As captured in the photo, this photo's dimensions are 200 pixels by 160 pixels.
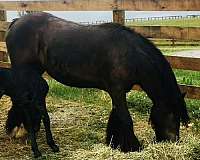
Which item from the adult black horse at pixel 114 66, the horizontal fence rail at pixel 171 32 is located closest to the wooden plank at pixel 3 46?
the horizontal fence rail at pixel 171 32

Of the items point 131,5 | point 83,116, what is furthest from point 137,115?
point 131,5

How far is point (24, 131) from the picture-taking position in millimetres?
5742

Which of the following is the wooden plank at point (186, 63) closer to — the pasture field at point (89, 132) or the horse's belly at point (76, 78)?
the pasture field at point (89, 132)

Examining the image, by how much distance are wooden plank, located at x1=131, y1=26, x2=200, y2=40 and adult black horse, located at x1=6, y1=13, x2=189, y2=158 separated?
4.27 feet

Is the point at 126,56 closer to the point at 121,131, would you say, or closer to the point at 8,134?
the point at 121,131

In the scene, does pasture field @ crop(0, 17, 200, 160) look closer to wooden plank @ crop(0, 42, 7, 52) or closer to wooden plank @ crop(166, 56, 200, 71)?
wooden plank @ crop(166, 56, 200, 71)

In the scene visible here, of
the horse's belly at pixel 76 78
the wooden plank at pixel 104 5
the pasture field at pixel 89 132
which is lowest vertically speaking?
the pasture field at pixel 89 132

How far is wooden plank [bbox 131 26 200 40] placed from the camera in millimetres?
6184

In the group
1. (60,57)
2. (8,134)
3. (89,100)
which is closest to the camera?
(60,57)

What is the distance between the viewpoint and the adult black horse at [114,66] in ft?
16.3

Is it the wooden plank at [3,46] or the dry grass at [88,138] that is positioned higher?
the wooden plank at [3,46]

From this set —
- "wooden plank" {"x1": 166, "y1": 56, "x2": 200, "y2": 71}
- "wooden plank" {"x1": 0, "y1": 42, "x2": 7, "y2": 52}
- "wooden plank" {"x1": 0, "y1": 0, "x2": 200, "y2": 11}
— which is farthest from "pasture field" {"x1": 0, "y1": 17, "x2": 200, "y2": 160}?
"wooden plank" {"x1": 0, "y1": 0, "x2": 200, "y2": 11}

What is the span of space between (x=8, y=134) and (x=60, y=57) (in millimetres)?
1241

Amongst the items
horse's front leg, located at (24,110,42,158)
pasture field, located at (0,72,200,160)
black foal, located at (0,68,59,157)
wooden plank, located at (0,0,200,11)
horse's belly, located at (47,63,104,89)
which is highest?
wooden plank, located at (0,0,200,11)
